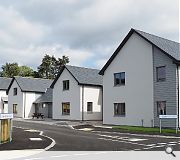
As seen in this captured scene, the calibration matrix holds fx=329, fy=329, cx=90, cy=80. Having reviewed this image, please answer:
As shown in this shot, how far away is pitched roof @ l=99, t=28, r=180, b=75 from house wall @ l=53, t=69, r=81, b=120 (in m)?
6.40

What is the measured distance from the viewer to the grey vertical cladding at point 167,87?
26.8 metres

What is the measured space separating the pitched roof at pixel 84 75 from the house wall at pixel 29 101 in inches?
400

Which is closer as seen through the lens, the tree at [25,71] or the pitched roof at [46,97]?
the pitched roof at [46,97]

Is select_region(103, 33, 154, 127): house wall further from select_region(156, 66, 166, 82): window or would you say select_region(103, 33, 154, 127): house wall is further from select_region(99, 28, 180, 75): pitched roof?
select_region(156, 66, 166, 82): window

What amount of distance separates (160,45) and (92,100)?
13236mm

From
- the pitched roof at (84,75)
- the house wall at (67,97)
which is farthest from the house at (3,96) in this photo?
the pitched roof at (84,75)

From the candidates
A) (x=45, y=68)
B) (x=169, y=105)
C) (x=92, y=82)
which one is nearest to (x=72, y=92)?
(x=92, y=82)

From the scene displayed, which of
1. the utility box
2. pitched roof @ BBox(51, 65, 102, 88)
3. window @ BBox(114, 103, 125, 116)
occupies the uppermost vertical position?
pitched roof @ BBox(51, 65, 102, 88)

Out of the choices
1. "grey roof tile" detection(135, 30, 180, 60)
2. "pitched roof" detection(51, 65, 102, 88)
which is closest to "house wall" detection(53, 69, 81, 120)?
"pitched roof" detection(51, 65, 102, 88)

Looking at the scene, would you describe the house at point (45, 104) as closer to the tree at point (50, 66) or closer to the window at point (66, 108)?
the window at point (66, 108)

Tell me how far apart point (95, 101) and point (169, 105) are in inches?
556

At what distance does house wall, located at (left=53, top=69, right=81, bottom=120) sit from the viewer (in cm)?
3828

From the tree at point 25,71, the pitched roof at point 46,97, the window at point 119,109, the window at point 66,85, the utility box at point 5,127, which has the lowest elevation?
the utility box at point 5,127

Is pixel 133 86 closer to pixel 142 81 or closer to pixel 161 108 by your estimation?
pixel 142 81
